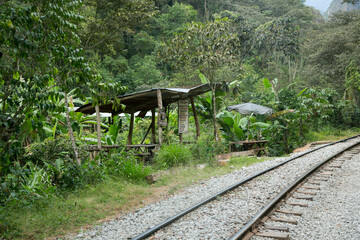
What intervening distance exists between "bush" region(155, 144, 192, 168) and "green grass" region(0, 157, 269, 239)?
35.8 inches

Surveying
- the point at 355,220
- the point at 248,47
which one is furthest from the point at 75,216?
the point at 248,47

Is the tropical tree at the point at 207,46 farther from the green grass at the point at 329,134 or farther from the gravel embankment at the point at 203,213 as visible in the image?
the green grass at the point at 329,134

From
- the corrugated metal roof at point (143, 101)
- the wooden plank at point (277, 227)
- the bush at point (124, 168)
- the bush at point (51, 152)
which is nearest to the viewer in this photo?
the wooden plank at point (277, 227)

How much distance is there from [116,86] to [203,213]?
2.84 m

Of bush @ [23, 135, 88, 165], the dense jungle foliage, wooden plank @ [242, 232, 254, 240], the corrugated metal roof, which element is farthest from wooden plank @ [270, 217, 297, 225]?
the corrugated metal roof

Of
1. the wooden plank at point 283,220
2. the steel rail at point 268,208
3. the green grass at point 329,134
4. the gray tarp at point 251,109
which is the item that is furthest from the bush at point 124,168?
the green grass at point 329,134

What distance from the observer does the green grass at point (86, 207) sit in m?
5.24

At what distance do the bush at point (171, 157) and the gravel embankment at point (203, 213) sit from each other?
1981mm

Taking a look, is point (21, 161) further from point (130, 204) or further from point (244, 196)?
point (244, 196)

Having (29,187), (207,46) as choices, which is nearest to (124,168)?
(29,187)

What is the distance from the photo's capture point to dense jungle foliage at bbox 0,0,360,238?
4617 mm

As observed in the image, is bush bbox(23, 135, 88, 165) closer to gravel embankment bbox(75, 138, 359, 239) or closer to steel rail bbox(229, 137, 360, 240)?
gravel embankment bbox(75, 138, 359, 239)

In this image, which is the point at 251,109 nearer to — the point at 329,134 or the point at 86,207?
the point at 329,134

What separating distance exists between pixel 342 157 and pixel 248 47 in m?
26.1
